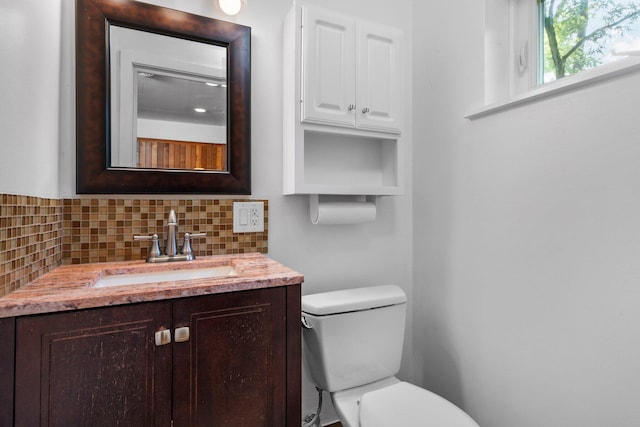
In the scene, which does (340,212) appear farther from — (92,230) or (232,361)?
(92,230)

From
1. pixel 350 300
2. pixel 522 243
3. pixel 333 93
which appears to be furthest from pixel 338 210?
pixel 522 243

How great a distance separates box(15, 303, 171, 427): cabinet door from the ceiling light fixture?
3.82 ft

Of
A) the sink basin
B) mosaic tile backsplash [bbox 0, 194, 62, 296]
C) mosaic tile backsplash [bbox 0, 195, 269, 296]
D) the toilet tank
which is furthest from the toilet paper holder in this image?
mosaic tile backsplash [bbox 0, 194, 62, 296]

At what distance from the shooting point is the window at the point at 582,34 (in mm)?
979

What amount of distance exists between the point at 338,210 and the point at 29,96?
3.55ft

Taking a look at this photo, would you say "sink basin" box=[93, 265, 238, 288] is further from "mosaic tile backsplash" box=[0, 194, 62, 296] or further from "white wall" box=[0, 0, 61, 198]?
"white wall" box=[0, 0, 61, 198]

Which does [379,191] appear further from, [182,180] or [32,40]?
[32,40]

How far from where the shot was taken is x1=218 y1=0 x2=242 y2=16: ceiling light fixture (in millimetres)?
1276

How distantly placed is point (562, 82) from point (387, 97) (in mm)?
639

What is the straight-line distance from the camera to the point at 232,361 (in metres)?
0.85

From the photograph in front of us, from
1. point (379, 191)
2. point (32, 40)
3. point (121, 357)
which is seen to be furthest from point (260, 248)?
point (32, 40)

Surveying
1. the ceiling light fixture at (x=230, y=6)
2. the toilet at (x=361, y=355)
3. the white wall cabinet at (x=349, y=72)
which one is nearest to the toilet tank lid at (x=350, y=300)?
the toilet at (x=361, y=355)

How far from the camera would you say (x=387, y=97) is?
1438mm

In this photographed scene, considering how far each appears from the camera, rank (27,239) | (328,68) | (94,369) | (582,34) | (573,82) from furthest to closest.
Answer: (328,68) → (582,34) → (573,82) → (27,239) → (94,369)
